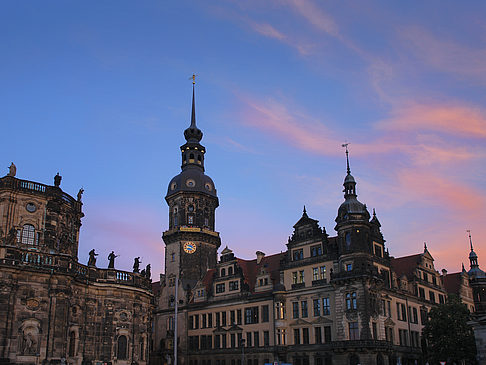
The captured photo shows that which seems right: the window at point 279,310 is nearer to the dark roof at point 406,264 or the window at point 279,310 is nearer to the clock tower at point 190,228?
the dark roof at point 406,264

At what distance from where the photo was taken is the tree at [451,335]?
174ft

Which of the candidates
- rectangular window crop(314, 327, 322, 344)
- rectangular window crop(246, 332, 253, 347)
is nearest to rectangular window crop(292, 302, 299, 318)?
rectangular window crop(314, 327, 322, 344)

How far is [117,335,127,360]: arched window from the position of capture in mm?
50188

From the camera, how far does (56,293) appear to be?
1731 inches

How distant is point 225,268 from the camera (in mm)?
72000

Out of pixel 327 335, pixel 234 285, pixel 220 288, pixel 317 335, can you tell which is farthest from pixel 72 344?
pixel 220 288

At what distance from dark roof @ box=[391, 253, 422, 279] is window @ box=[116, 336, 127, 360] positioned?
115 ft

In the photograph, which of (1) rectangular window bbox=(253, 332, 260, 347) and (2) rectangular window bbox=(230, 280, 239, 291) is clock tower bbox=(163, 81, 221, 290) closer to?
(2) rectangular window bbox=(230, 280, 239, 291)

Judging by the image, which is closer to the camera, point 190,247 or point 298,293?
point 298,293

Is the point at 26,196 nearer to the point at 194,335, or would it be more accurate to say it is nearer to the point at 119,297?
the point at 119,297

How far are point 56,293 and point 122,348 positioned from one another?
1023 centimetres

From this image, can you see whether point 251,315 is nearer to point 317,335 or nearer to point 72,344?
point 317,335

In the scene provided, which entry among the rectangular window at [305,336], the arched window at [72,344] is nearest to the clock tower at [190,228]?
the rectangular window at [305,336]

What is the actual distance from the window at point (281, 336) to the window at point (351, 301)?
9456 millimetres
